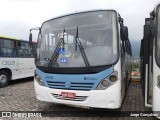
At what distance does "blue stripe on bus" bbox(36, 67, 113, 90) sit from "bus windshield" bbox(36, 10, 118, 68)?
237 millimetres

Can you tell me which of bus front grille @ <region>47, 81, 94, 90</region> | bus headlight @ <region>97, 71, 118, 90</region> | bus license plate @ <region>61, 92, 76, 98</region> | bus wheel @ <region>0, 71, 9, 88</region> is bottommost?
bus wheel @ <region>0, 71, 9, 88</region>

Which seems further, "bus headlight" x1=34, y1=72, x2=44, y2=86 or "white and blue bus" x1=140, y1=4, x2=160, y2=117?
"bus headlight" x1=34, y1=72, x2=44, y2=86

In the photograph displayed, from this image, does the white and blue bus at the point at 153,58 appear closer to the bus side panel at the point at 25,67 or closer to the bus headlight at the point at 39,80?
the bus headlight at the point at 39,80

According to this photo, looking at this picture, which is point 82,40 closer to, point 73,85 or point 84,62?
point 84,62

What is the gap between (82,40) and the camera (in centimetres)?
515

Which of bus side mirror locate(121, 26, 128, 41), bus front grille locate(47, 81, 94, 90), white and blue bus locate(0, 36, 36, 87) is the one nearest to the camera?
bus front grille locate(47, 81, 94, 90)

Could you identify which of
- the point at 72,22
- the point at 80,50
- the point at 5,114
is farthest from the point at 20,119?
the point at 72,22

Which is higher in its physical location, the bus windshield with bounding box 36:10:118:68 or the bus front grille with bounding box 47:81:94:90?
the bus windshield with bounding box 36:10:118:68

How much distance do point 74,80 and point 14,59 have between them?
6.37 metres

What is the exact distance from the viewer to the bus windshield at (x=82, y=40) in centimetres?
491

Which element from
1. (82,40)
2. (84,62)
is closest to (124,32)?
(82,40)

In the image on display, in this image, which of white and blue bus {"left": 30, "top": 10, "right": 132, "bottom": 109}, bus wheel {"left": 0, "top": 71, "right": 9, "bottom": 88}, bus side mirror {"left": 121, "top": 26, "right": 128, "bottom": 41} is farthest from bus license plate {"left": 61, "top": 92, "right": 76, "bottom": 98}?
bus wheel {"left": 0, "top": 71, "right": 9, "bottom": 88}

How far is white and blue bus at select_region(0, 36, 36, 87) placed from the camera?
9.79 metres

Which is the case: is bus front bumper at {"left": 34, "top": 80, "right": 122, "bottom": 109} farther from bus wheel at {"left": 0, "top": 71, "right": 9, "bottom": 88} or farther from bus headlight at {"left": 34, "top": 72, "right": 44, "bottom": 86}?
bus wheel at {"left": 0, "top": 71, "right": 9, "bottom": 88}
